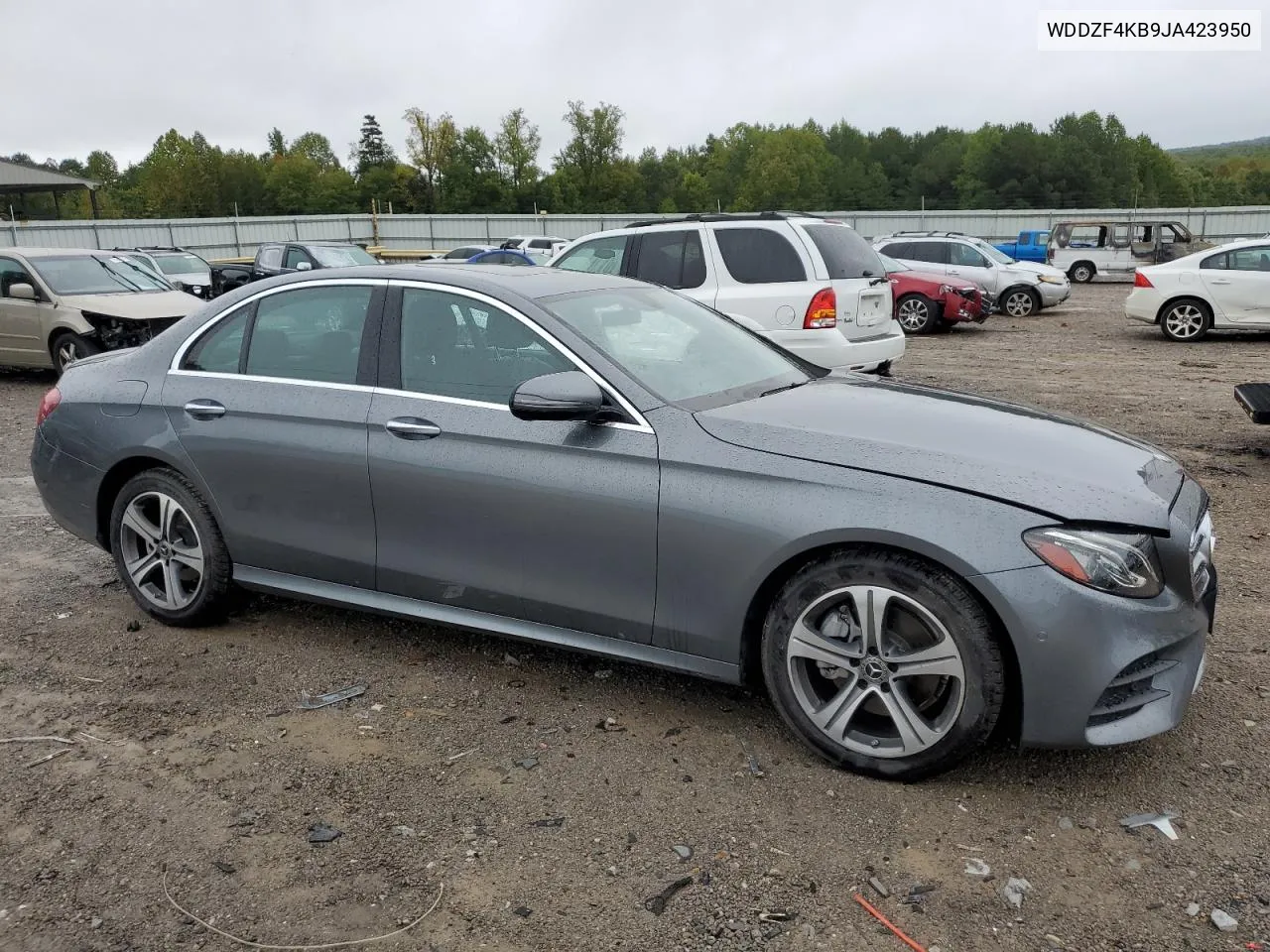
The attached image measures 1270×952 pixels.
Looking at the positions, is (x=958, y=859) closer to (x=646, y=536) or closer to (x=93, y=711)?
(x=646, y=536)

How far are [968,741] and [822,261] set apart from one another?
6696mm

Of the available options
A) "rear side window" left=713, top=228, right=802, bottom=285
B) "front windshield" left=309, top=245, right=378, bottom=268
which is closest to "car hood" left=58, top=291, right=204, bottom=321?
"rear side window" left=713, top=228, right=802, bottom=285

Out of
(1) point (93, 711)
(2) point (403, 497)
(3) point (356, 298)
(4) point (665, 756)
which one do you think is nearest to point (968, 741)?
(4) point (665, 756)

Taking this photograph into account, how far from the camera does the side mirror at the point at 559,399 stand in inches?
132

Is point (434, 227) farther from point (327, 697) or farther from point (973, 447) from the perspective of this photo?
point (973, 447)

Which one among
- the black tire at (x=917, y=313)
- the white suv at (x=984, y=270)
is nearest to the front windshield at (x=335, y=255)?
the black tire at (x=917, y=313)

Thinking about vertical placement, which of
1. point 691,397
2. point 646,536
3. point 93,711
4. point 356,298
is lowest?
point 93,711

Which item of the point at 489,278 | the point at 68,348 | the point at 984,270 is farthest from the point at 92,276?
the point at 984,270

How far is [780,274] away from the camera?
902 cm

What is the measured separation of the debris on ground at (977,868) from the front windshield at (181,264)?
21.7 m

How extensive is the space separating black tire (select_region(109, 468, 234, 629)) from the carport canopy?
189 feet

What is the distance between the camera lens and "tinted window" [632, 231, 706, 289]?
30.6ft

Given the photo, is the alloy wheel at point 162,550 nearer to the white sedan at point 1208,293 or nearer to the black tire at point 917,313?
the white sedan at point 1208,293

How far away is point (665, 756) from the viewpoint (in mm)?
3359
